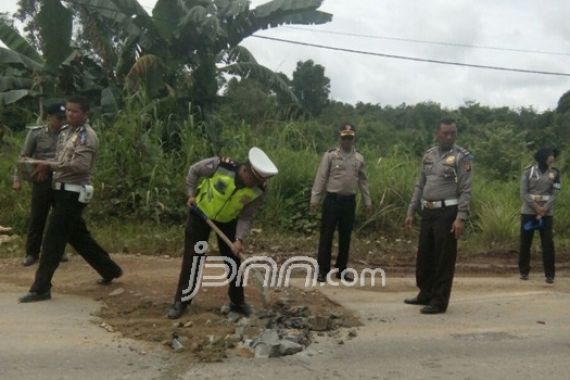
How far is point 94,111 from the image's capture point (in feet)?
40.2

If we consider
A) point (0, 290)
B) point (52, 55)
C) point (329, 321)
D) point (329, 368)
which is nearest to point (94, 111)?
point (52, 55)

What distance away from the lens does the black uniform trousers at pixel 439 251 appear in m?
6.04

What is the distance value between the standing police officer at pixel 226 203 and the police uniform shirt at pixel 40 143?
2.46 metres

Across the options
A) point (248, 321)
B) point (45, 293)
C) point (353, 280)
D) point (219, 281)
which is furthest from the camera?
point (353, 280)

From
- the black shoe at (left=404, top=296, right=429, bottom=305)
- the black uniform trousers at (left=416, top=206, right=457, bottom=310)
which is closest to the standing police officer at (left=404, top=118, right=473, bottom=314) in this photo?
the black uniform trousers at (left=416, top=206, right=457, bottom=310)

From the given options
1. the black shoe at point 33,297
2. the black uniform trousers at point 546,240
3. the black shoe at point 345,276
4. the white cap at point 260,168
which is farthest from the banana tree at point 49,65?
the black uniform trousers at point 546,240

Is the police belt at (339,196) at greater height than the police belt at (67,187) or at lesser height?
greater

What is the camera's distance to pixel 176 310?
17.7 ft

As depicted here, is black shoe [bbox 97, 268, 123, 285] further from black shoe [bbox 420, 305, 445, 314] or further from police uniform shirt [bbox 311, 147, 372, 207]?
black shoe [bbox 420, 305, 445, 314]

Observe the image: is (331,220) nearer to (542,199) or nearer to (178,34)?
(542,199)

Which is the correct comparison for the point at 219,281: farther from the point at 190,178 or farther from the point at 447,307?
the point at 447,307

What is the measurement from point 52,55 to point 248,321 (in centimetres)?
815

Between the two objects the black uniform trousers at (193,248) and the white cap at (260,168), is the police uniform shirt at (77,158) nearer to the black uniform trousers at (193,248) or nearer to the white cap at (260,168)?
the black uniform trousers at (193,248)

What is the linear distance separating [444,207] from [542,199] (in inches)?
99.4
